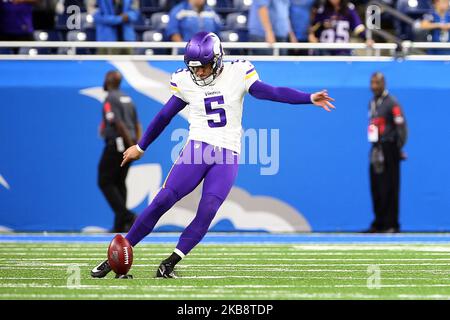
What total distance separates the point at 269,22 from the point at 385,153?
202 cm

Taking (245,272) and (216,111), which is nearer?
(216,111)

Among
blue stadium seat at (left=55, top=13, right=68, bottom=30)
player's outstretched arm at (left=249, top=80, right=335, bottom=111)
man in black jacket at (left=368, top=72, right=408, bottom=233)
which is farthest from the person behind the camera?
blue stadium seat at (left=55, top=13, right=68, bottom=30)

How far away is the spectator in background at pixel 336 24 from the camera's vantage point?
13305 mm

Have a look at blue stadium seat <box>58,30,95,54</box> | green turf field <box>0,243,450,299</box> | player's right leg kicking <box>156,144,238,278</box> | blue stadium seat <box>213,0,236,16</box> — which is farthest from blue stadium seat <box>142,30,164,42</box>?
player's right leg kicking <box>156,144,238,278</box>

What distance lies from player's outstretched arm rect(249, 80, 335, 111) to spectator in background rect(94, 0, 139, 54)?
5373 mm

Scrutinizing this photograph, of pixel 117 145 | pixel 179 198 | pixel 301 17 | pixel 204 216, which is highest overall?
pixel 301 17

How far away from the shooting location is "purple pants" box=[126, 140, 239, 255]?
7965 mm

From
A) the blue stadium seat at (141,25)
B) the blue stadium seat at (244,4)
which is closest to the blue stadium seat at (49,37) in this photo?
the blue stadium seat at (141,25)

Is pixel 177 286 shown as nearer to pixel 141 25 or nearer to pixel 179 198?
pixel 179 198

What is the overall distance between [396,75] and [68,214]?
4119 millimetres

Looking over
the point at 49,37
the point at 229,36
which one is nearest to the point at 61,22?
the point at 49,37

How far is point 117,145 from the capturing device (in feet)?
42.4

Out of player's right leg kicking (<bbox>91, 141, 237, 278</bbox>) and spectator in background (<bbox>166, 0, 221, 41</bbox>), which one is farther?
spectator in background (<bbox>166, 0, 221, 41</bbox>)

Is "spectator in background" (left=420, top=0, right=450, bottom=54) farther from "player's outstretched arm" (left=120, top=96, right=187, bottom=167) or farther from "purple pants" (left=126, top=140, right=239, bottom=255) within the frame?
"purple pants" (left=126, top=140, right=239, bottom=255)
